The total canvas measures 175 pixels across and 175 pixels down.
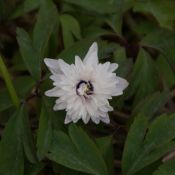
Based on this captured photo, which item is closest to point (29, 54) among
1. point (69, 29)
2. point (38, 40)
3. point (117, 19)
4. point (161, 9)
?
point (38, 40)

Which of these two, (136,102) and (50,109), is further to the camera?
(136,102)

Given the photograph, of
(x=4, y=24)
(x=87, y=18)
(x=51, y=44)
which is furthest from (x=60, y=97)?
(x=4, y=24)

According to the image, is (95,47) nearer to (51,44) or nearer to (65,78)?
(65,78)

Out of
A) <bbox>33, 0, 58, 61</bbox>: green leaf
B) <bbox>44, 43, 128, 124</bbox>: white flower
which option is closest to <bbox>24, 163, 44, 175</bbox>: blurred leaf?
<bbox>44, 43, 128, 124</bbox>: white flower

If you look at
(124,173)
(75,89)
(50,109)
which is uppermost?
(75,89)

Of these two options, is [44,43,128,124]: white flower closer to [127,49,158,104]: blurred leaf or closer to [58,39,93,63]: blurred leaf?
[58,39,93,63]: blurred leaf

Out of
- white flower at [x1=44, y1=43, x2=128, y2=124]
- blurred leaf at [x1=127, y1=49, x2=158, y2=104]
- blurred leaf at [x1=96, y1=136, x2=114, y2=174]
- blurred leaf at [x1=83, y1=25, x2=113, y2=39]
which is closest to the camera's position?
white flower at [x1=44, y1=43, x2=128, y2=124]
